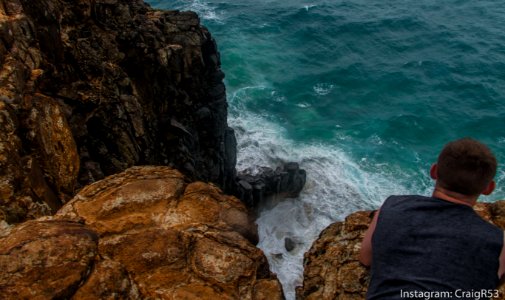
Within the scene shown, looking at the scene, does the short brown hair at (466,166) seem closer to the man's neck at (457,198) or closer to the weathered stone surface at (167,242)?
the man's neck at (457,198)

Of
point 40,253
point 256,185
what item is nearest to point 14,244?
point 40,253

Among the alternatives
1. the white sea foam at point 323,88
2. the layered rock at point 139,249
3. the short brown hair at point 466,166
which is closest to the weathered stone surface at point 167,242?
the layered rock at point 139,249

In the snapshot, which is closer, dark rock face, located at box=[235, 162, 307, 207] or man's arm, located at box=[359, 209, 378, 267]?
man's arm, located at box=[359, 209, 378, 267]

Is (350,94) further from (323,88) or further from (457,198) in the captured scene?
(457,198)

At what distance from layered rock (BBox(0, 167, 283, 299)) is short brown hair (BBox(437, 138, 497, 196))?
417cm

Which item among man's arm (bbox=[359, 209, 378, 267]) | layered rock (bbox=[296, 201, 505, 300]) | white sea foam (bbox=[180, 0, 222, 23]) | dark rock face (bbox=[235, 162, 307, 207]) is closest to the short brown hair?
man's arm (bbox=[359, 209, 378, 267])

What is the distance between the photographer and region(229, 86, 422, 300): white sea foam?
37.0 metres

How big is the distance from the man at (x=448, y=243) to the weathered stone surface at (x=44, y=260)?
5.34 meters

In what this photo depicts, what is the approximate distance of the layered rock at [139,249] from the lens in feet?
24.0

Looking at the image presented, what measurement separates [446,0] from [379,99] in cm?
4407

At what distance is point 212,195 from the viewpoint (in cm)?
1059

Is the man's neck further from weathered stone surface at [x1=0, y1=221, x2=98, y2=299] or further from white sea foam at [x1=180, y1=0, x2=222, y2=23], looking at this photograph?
white sea foam at [x1=180, y1=0, x2=222, y2=23]

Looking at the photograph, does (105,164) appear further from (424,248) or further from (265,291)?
(424,248)

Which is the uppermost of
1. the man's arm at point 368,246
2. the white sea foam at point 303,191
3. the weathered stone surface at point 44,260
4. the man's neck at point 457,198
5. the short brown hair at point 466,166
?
the short brown hair at point 466,166
